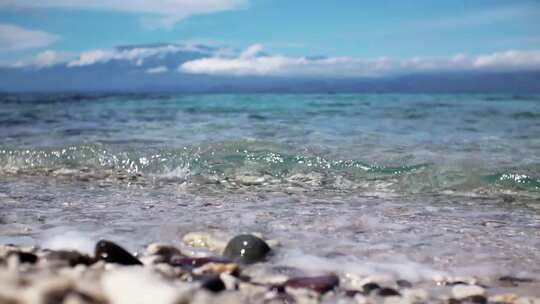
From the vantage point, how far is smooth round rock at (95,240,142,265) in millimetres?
3475

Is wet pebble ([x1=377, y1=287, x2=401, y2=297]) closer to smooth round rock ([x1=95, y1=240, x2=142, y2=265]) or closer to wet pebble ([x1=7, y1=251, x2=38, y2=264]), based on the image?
smooth round rock ([x1=95, y1=240, x2=142, y2=265])

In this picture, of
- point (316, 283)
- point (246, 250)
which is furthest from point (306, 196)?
point (316, 283)

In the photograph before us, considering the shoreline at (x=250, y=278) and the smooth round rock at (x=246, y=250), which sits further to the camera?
the smooth round rock at (x=246, y=250)

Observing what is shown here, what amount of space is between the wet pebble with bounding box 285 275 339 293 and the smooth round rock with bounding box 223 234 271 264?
524mm

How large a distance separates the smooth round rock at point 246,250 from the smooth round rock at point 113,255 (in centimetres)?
63

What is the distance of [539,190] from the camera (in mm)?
6852

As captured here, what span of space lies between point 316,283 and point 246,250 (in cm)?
72

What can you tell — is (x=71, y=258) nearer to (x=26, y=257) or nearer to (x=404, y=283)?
(x=26, y=257)

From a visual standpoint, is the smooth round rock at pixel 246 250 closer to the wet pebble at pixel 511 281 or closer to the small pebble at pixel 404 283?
the small pebble at pixel 404 283

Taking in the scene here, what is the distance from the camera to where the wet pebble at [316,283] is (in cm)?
326

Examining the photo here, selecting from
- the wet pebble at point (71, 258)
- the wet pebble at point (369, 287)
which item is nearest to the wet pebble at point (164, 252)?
the wet pebble at point (71, 258)

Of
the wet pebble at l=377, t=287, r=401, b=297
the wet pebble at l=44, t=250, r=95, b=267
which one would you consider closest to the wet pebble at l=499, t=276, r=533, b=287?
the wet pebble at l=377, t=287, r=401, b=297

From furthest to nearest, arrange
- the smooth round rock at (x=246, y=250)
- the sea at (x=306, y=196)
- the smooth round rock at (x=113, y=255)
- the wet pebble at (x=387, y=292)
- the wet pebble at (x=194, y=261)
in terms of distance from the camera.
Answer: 1. the sea at (x=306, y=196)
2. the smooth round rock at (x=246, y=250)
3. the wet pebble at (x=194, y=261)
4. the smooth round rock at (x=113, y=255)
5. the wet pebble at (x=387, y=292)

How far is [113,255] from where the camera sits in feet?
11.5
